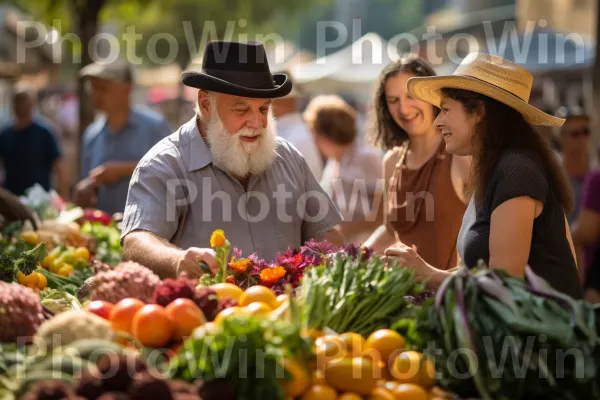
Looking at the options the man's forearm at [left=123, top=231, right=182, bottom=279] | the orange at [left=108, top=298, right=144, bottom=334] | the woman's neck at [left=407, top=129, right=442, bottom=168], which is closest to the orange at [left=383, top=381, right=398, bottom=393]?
the orange at [left=108, top=298, right=144, bottom=334]

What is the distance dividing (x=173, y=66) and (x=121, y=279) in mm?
38384

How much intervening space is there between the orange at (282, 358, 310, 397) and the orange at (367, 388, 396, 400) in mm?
231

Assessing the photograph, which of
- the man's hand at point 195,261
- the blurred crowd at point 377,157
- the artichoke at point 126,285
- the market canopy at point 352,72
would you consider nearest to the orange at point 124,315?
the artichoke at point 126,285

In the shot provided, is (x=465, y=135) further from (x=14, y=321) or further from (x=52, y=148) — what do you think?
(x=52, y=148)

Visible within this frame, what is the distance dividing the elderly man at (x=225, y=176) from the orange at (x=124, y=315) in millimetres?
1424

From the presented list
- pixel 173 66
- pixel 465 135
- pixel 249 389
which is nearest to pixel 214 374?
pixel 249 389

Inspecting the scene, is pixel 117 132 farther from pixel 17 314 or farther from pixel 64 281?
pixel 17 314

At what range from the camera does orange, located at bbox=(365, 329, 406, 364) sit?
3.29 meters

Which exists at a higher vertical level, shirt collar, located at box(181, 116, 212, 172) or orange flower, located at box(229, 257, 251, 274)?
shirt collar, located at box(181, 116, 212, 172)

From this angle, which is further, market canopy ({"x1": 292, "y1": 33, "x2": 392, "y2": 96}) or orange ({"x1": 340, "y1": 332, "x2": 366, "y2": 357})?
market canopy ({"x1": 292, "y1": 33, "x2": 392, "y2": 96})

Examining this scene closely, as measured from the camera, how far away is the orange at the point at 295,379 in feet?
9.66

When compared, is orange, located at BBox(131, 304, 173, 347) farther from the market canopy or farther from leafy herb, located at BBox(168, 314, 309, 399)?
the market canopy

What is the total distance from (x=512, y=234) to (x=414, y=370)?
0.92 metres

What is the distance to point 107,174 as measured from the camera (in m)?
8.10
